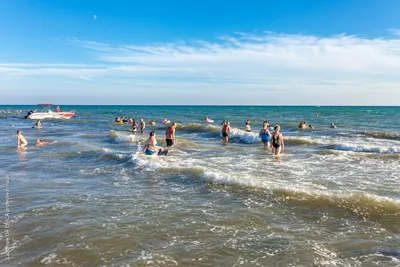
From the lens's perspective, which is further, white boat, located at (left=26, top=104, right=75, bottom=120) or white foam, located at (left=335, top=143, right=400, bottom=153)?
white boat, located at (left=26, top=104, right=75, bottom=120)

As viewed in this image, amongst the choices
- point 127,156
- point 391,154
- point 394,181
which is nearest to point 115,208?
point 127,156

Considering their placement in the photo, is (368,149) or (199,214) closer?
(199,214)

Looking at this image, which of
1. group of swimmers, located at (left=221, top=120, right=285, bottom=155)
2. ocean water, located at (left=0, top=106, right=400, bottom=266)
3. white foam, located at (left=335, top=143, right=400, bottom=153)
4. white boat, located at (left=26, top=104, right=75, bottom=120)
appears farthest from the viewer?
white boat, located at (left=26, top=104, right=75, bottom=120)

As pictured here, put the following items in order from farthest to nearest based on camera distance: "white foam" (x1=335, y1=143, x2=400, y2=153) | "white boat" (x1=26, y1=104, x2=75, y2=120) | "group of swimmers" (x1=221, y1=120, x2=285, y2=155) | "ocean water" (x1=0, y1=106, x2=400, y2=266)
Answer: "white boat" (x1=26, y1=104, x2=75, y2=120) < "white foam" (x1=335, y1=143, x2=400, y2=153) < "group of swimmers" (x1=221, y1=120, x2=285, y2=155) < "ocean water" (x1=0, y1=106, x2=400, y2=266)

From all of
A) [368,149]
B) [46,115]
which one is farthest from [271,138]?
[46,115]

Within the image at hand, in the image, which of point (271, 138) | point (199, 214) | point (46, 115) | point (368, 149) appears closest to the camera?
point (199, 214)

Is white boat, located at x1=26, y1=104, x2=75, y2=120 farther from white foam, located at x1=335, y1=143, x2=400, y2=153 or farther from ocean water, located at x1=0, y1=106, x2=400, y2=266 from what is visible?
white foam, located at x1=335, y1=143, x2=400, y2=153

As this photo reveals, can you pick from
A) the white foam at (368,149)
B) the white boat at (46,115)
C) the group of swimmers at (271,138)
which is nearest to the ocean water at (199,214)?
the group of swimmers at (271,138)

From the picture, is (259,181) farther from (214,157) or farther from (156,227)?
(214,157)

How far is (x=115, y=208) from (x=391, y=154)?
46.2 feet

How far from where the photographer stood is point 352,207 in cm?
801

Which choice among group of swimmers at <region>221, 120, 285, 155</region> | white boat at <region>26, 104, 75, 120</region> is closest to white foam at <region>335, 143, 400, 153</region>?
group of swimmers at <region>221, 120, 285, 155</region>

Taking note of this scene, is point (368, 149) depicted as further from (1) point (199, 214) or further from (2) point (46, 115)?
(2) point (46, 115)

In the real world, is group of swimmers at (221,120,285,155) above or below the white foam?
above
